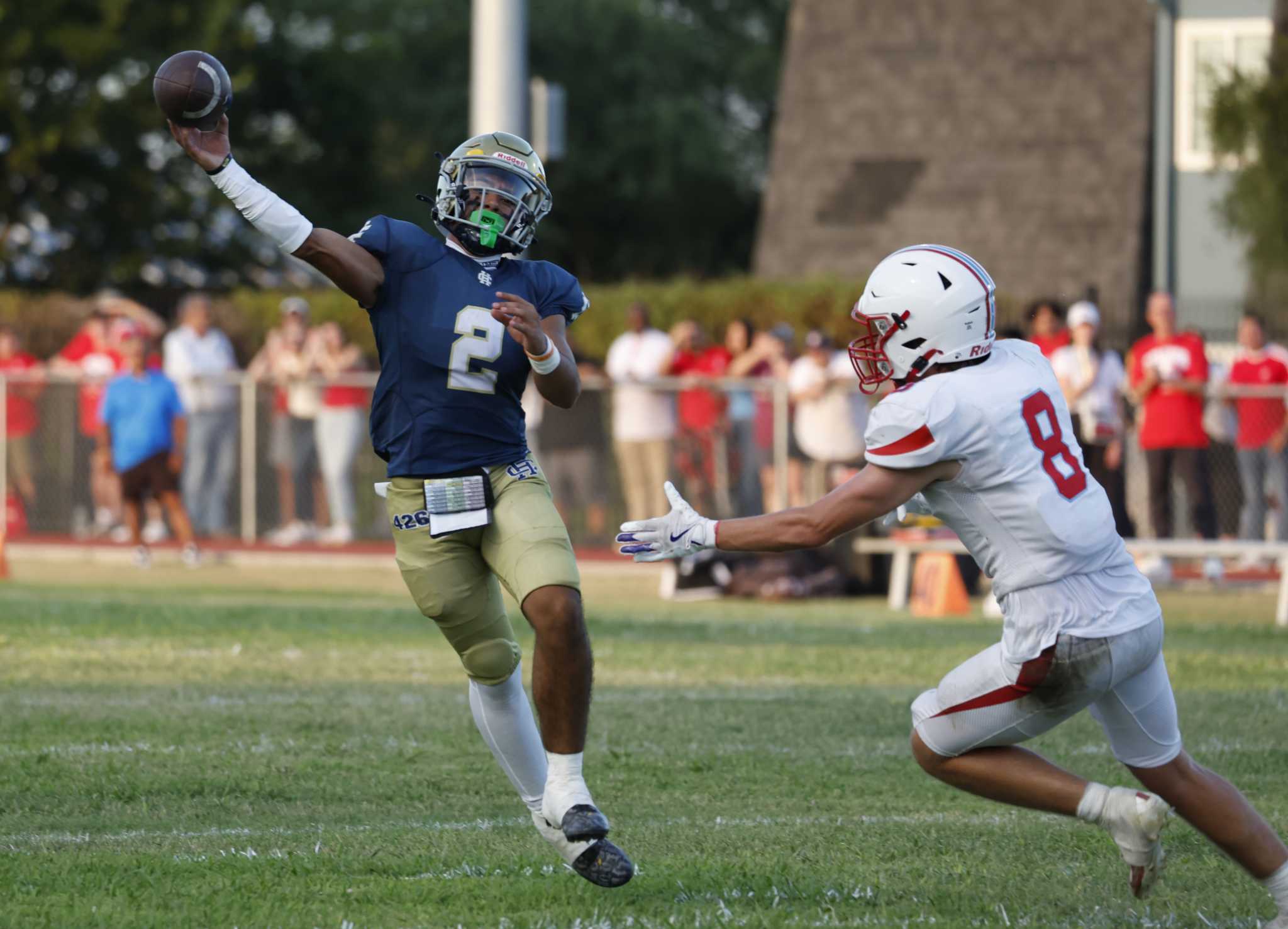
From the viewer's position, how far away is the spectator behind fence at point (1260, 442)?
45.3ft

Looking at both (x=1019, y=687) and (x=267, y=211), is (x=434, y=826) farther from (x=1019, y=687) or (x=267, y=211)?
(x=1019, y=687)

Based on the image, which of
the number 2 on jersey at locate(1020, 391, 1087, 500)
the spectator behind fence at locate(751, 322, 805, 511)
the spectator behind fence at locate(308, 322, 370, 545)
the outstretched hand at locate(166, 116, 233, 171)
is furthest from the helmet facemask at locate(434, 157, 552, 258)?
the spectator behind fence at locate(308, 322, 370, 545)

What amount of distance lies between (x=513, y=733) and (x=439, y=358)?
42.8 inches

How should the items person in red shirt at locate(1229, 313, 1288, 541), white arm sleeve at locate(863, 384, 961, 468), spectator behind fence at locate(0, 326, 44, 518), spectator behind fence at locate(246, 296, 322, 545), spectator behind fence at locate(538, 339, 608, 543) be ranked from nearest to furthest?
white arm sleeve at locate(863, 384, 961, 468) → person in red shirt at locate(1229, 313, 1288, 541) → spectator behind fence at locate(538, 339, 608, 543) → spectator behind fence at locate(246, 296, 322, 545) → spectator behind fence at locate(0, 326, 44, 518)

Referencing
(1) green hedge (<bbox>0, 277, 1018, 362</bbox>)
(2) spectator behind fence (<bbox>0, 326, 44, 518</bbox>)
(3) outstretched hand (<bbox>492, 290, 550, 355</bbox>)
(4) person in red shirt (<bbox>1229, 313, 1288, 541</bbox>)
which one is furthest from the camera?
(1) green hedge (<bbox>0, 277, 1018, 362</bbox>)

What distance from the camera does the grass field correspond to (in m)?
4.84

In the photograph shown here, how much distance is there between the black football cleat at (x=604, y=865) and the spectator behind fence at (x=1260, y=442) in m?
9.94

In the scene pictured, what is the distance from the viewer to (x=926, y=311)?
470cm

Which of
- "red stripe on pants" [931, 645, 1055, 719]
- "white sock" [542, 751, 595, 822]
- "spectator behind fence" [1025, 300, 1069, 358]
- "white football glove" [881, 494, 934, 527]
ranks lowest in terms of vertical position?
"white sock" [542, 751, 595, 822]

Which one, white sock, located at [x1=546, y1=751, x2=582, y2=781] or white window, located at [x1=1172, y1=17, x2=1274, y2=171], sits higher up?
white window, located at [x1=1172, y1=17, x2=1274, y2=171]

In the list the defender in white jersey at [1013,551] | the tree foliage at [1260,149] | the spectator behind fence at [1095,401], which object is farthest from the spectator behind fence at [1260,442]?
the defender in white jersey at [1013,551]

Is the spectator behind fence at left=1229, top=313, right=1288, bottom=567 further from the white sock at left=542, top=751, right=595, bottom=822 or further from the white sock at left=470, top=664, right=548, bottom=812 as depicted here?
the white sock at left=542, top=751, right=595, bottom=822

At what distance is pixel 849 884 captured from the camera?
5062 millimetres

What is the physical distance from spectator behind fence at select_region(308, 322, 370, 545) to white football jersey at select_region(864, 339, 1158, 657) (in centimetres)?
1160
